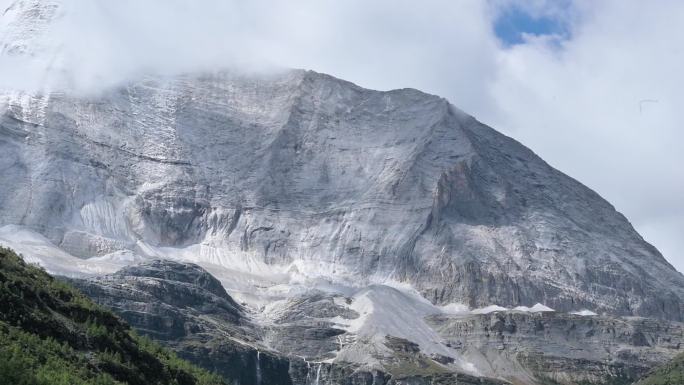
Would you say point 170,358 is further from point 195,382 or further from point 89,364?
point 89,364

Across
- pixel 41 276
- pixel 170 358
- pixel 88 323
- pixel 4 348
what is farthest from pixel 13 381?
pixel 170 358

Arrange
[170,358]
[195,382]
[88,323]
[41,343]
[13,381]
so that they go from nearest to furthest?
[13,381]
[41,343]
[88,323]
[195,382]
[170,358]

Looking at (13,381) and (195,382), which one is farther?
(195,382)

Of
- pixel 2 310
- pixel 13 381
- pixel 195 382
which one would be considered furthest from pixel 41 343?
pixel 195 382

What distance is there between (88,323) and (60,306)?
7.94 ft

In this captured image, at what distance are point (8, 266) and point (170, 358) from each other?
1931 centimetres

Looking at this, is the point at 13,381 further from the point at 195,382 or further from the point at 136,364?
the point at 195,382

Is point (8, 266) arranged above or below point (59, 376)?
above

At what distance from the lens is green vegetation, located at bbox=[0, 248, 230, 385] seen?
84.2 meters

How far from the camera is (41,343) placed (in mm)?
88688

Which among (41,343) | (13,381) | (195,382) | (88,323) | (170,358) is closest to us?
(13,381)

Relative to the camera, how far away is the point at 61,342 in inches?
3620

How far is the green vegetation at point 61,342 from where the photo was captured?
8425 cm

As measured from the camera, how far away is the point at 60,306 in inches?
3858
